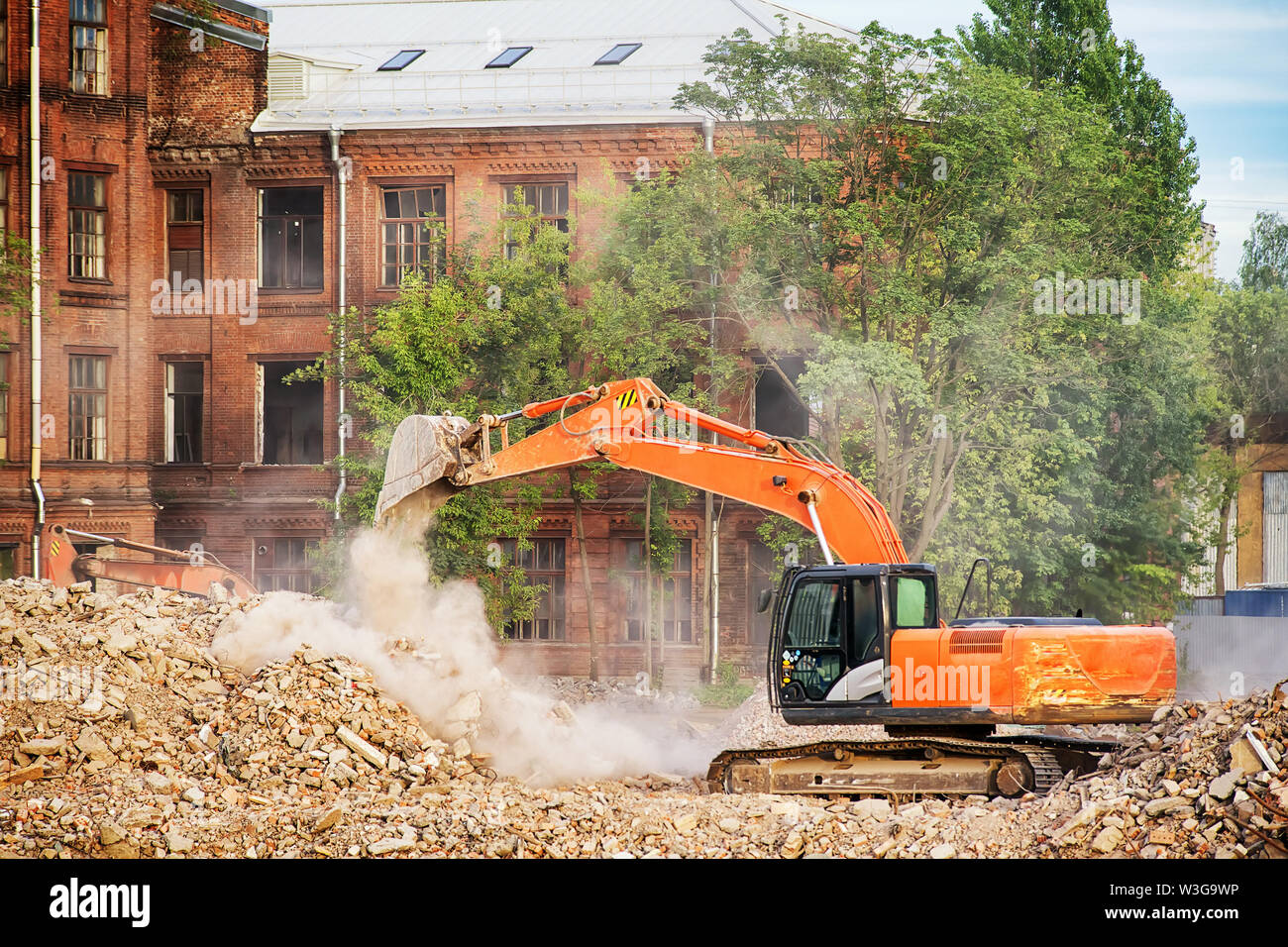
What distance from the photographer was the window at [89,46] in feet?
92.3

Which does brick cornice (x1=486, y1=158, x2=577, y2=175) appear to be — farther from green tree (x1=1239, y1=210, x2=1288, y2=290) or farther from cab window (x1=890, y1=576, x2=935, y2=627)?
green tree (x1=1239, y1=210, x2=1288, y2=290)

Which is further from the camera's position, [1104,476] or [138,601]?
[1104,476]

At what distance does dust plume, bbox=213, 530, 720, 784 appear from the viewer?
547 inches

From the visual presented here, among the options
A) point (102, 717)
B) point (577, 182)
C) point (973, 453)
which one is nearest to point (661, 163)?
point (577, 182)

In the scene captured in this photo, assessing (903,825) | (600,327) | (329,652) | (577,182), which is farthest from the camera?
(577,182)

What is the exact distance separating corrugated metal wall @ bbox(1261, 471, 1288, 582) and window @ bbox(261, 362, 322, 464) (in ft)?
84.9

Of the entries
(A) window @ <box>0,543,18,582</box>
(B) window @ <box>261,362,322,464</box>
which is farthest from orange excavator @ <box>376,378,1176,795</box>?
(A) window @ <box>0,543,18,582</box>

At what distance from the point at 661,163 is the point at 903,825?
19192mm

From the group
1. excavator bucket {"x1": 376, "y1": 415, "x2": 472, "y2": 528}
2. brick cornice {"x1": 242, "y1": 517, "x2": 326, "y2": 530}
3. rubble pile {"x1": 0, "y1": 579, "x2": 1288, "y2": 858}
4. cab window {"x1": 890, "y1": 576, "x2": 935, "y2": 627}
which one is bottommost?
rubble pile {"x1": 0, "y1": 579, "x2": 1288, "y2": 858}

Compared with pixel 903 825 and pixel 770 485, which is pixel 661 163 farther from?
pixel 903 825

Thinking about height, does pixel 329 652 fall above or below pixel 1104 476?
below

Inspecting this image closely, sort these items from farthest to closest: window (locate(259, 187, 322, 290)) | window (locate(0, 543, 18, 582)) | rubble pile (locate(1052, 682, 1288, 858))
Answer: window (locate(259, 187, 322, 290)), window (locate(0, 543, 18, 582)), rubble pile (locate(1052, 682, 1288, 858))

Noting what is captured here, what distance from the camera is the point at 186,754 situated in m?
12.7

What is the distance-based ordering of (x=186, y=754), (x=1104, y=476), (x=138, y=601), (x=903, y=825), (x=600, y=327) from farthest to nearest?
(x=1104, y=476), (x=600, y=327), (x=138, y=601), (x=186, y=754), (x=903, y=825)
